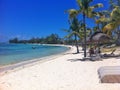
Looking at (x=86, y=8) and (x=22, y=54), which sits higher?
(x=86, y=8)

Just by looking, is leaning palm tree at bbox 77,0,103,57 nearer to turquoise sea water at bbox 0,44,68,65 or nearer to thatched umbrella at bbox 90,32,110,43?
thatched umbrella at bbox 90,32,110,43

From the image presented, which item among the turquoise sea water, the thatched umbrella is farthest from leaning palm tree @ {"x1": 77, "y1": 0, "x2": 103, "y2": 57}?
the turquoise sea water

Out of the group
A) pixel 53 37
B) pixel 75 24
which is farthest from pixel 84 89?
pixel 53 37

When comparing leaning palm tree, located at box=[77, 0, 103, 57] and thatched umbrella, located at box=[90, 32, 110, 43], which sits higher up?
leaning palm tree, located at box=[77, 0, 103, 57]

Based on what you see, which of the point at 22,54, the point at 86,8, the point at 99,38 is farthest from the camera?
the point at 22,54

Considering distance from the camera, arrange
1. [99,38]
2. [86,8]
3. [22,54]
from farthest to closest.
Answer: [22,54] < [86,8] < [99,38]

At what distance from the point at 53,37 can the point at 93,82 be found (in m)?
130

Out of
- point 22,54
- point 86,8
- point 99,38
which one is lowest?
point 22,54

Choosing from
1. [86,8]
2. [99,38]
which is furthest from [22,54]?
[99,38]

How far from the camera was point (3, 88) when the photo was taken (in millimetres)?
8180

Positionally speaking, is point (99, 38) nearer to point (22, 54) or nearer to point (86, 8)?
point (86, 8)

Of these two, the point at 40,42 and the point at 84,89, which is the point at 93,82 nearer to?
the point at 84,89

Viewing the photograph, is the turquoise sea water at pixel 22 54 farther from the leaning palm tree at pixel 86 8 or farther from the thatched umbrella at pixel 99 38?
the leaning palm tree at pixel 86 8

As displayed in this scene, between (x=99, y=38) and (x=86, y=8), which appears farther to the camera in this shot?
(x=86, y=8)
